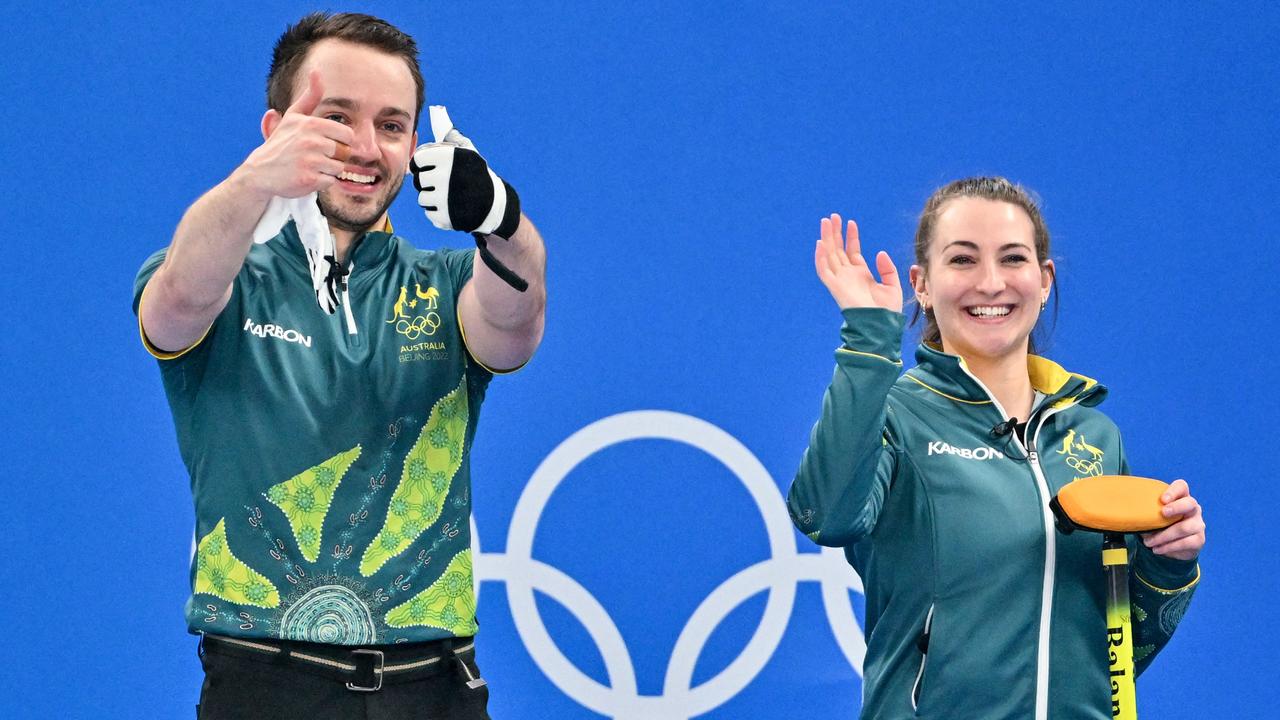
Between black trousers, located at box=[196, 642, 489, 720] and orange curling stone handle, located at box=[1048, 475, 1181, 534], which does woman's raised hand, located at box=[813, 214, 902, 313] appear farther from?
black trousers, located at box=[196, 642, 489, 720]

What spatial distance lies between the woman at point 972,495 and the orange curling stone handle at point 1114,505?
0.9 inches

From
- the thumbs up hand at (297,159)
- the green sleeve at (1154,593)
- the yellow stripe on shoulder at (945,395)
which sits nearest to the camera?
the thumbs up hand at (297,159)

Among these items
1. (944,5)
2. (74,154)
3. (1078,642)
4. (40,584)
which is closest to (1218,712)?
(1078,642)

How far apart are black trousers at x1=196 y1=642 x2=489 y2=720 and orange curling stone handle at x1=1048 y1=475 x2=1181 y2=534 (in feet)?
2.70

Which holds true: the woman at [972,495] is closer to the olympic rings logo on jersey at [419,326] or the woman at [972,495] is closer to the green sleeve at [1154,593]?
the green sleeve at [1154,593]

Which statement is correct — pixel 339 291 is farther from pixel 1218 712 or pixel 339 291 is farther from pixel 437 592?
pixel 1218 712

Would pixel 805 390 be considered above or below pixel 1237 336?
below

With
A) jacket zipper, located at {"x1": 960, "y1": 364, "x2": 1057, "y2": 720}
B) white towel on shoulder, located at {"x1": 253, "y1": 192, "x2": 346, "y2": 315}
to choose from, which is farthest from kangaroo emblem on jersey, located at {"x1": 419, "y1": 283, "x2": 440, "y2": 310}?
jacket zipper, located at {"x1": 960, "y1": 364, "x2": 1057, "y2": 720}

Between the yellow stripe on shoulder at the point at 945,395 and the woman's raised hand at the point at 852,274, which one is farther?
the yellow stripe on shoulder at the point at 945,395

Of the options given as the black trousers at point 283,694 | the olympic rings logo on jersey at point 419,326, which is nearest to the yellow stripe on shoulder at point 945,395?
the olympic rings logo on jersey at point 419,326

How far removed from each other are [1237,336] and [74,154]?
7.22ft

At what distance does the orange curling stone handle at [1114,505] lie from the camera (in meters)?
1.60

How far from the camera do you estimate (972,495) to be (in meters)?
1.70

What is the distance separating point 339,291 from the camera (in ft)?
5.18
